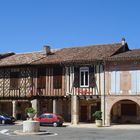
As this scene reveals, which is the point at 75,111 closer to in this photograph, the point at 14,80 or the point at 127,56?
the point at 127,56

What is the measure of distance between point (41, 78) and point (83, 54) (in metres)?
5.09

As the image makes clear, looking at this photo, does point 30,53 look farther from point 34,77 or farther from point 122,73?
point 122,73

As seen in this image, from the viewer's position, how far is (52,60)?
44.0 m

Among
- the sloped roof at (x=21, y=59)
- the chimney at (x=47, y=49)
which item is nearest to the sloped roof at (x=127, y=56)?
the chimney at (x=47, y=49)

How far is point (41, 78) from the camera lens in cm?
4459

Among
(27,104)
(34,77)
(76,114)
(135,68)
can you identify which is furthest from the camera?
(27,104)

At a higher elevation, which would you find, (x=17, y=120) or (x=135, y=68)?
(x=135, y=68)

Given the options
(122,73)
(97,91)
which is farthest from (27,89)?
(122,73)

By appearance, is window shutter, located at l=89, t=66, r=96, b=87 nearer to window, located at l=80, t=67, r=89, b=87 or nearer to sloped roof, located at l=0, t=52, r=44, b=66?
window, located at l=80, t=67, r=89, b=87

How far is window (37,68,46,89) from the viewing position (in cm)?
4438

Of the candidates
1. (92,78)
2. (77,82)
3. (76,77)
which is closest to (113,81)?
(92,78)

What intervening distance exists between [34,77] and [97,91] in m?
7.76

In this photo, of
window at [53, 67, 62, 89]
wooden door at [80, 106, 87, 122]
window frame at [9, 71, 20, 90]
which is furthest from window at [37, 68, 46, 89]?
wooden door at [80, 106, 87, 122]

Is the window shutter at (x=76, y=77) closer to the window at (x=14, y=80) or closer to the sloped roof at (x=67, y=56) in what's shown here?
the sloped roof at (x=67, y=56)
